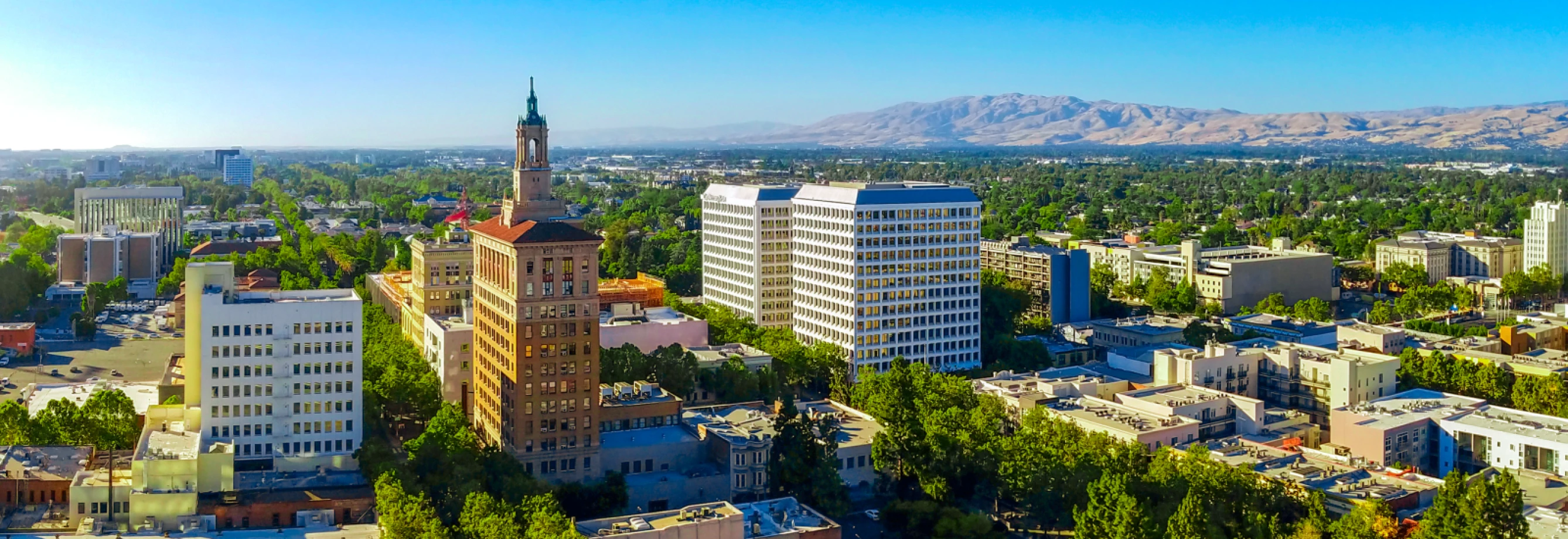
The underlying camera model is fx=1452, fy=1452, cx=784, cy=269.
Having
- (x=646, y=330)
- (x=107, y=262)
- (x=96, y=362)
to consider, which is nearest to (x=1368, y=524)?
(x=646, y=330)

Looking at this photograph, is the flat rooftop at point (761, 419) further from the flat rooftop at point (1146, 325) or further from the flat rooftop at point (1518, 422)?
the flat rooftop at point (1146, 325)

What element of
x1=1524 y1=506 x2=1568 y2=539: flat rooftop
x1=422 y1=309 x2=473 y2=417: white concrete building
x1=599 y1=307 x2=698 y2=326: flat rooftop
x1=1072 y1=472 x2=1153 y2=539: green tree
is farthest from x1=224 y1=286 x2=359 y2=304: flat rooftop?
x1=1524 y1=506 x2=1568 y2=539: flat rooftop

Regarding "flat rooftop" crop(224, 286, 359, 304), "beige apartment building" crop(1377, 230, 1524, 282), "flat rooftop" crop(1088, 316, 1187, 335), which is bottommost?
"flat rooftop" crop(1088, 316, 1187, 335)

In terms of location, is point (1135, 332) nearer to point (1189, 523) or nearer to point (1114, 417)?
point (1114, 417)

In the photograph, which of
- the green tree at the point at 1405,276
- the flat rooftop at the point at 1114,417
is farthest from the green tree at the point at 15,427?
the green tree at the point at 1405,276

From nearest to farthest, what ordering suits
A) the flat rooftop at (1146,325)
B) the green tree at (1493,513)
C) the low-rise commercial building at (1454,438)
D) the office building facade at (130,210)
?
the green tree at (1493,513) → the low-rise commercial building at (1454,438) → the flat rooftop at (1146,325) → the office building facade at (130,210)

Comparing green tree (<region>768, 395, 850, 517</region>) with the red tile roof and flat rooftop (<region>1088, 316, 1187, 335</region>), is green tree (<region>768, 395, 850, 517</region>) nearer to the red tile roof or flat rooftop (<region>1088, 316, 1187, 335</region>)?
the red tile roof

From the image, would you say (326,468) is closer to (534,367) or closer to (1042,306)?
(534,367)
